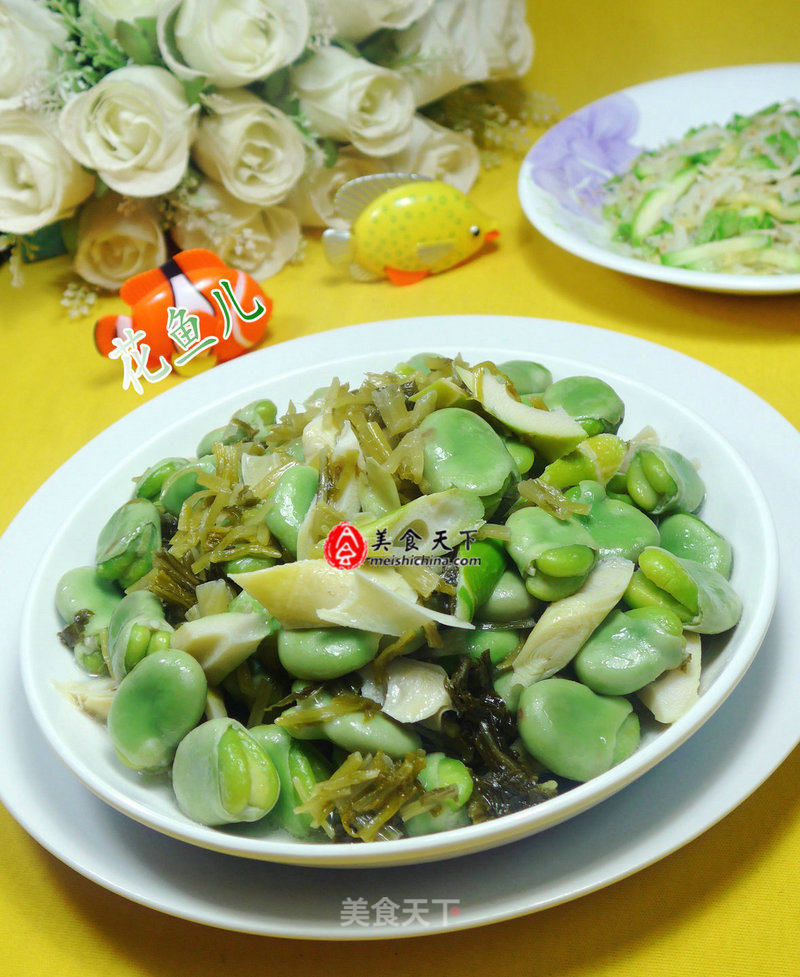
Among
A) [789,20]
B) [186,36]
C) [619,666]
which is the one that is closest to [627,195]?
[186,36]

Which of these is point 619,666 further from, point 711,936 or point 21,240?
point 21,240

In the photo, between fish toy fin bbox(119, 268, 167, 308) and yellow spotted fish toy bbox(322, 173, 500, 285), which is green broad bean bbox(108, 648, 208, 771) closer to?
fish toy fin bbox(119, 268, 167, 308)

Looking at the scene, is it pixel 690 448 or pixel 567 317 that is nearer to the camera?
pixel 690 448

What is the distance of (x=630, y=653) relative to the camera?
0.80m

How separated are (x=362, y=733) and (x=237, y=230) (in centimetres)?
146

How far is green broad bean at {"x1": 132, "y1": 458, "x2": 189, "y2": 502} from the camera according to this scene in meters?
1.07

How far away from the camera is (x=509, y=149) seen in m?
2.38

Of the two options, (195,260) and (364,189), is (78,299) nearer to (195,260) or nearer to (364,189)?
(195,260)

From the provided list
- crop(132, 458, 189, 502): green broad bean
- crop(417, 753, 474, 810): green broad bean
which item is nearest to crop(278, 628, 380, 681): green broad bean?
crop(417, 753, 474, 810): green broad bean

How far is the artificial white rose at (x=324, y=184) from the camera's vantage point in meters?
2.03

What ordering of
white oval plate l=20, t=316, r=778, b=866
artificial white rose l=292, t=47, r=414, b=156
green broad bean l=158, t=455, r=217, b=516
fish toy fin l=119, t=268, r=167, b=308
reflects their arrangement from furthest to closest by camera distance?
artificial white rose l=292, t=47, r=414, b=156
fish toy fin l=119, t=268, r=167, b=308
green broad bean l=158, t=455, r=217, b=516
white oval plate l=20, t=316, r=778, b=866

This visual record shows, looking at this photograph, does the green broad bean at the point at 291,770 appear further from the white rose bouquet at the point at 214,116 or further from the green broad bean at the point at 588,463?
the white rose bouquet at the point at 214,116

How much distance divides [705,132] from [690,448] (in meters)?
1.21

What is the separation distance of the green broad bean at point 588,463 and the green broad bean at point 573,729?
24 centimetres
